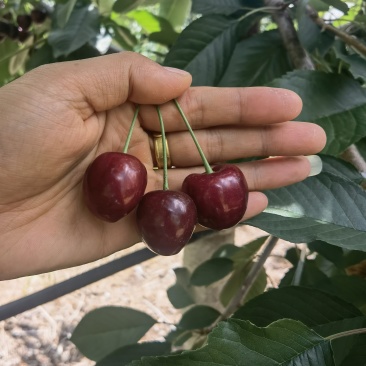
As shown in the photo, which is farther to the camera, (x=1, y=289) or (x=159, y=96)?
(x=1, y=289)

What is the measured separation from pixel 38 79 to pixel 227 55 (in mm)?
489

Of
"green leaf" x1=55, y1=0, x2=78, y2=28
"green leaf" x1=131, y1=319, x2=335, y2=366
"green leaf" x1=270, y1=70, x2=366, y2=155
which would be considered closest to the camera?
"green leaf" x1=131, y1=319, x2=335, y2=366

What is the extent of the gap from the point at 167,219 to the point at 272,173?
29cm

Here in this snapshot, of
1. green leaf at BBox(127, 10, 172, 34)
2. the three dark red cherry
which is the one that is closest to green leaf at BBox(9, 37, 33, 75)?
green leaf at BBox(127, 10, 172, 34)

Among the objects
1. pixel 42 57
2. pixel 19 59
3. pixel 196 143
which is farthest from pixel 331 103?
pixel 19 59

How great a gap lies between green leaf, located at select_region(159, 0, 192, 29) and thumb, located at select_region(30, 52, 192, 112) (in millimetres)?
675

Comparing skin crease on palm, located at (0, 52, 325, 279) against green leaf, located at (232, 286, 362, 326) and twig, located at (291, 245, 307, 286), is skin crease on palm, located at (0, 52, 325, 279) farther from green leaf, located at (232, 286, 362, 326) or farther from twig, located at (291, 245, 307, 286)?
twig, located at (291, 245, 307, 286)

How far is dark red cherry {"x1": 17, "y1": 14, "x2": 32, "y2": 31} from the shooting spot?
1430mm

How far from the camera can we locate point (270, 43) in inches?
47.6

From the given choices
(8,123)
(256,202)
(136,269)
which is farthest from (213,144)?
(136,269)

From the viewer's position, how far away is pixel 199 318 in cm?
138

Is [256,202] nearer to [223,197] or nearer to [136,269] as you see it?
[223,197]

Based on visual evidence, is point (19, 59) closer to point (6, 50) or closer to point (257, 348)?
point (6, 50)

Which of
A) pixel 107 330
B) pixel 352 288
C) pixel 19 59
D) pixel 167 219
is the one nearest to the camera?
pixel 167 219
